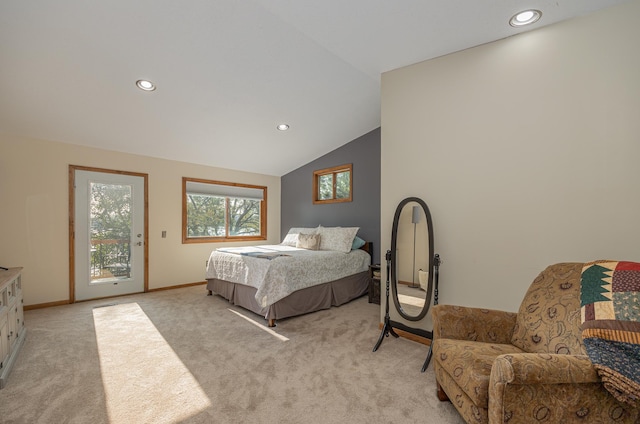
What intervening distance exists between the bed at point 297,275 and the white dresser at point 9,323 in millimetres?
2009

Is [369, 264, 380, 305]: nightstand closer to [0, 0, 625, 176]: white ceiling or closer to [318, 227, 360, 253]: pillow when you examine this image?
[318, 227, 360, 253]: pillow

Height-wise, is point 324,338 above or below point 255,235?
below

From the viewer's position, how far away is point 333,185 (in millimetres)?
5355

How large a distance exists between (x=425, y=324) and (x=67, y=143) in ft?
16.8

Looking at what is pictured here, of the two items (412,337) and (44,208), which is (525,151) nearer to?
(412,337)

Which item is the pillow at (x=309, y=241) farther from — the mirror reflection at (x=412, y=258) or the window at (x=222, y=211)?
the mirror reflection at (x=412, y=258)

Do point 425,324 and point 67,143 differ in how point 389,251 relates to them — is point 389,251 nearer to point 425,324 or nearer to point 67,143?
point 425,324

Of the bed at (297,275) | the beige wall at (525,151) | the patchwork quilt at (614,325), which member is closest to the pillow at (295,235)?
the bed at (297,275)

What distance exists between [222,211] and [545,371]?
5330 mm

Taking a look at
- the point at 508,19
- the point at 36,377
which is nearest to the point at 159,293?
the point at 36,377

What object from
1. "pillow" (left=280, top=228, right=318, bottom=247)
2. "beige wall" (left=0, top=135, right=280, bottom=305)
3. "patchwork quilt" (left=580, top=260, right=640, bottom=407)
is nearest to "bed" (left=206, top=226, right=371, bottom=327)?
"pillow" (left=280, top=228, right=318, bottom=247)

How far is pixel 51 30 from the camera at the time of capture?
228 cm

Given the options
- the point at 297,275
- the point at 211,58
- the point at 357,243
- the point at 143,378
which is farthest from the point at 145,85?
the point at 357,243

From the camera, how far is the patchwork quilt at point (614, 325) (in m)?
1.11
